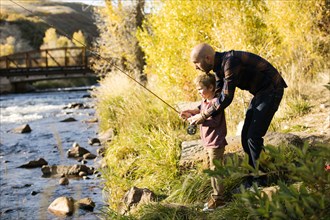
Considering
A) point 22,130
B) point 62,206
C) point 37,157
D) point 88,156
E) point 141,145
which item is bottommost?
point 22,130

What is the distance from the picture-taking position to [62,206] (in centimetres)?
709

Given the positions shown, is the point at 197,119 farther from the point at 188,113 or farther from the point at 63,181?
the point at 63,181

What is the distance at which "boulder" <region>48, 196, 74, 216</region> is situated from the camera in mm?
6959

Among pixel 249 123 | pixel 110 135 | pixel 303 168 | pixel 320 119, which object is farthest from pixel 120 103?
pixel 303 168

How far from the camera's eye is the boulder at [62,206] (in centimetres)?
696

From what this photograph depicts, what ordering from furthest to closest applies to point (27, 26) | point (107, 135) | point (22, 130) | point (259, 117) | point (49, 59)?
point (27, 26), point (49, 59), point (22, 130), point (107, 135), point (259, 117)

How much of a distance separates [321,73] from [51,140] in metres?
7.32

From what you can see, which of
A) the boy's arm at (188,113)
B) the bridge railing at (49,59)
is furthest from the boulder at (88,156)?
the bridge railing at (49,59)

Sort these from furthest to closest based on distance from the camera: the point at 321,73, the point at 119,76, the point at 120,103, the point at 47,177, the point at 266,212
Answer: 1. the point at 119,76
2. the point at 120,103
3. the point at 321,73
4. the point at 47,177
5. the point at 266,212

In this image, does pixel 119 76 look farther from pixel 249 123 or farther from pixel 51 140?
pixel 249 123

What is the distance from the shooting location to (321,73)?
10.9 meters

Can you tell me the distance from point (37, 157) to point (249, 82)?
7.60m

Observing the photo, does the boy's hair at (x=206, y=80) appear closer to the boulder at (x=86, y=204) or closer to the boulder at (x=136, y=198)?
the boulder at (x=136, y=198)

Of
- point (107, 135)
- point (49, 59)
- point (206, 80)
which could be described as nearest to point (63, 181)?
point (107, 135)
